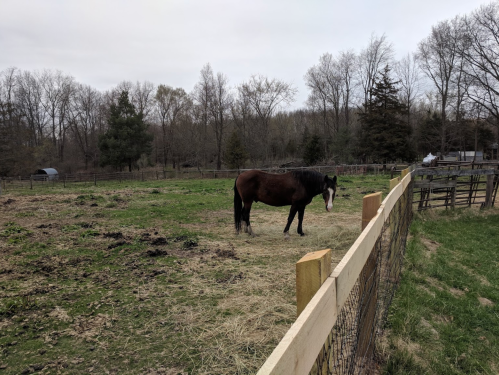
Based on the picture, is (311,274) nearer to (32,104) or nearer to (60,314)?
(60,314)

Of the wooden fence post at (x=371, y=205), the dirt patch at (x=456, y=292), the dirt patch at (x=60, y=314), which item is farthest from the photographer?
the dirt patch at (x=456, y=292)

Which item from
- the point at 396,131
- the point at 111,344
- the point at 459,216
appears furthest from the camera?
the point at 396,131

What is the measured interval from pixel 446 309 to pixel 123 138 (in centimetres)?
3454

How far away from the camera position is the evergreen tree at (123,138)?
108 ft

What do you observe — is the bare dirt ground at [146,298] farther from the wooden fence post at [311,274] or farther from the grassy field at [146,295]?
the wooden fence post at [311,274]

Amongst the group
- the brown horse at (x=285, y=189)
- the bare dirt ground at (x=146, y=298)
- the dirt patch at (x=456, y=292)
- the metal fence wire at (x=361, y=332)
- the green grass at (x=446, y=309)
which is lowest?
the dirt patch at (x=456, y=292)

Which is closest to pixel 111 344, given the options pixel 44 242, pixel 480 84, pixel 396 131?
pixel 44 242

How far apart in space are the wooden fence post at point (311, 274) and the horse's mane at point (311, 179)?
541 centimetres

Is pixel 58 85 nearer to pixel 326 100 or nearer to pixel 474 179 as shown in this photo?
pixel 326 100

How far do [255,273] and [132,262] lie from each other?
2.04 m

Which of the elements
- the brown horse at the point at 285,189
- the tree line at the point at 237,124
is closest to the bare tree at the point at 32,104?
the tree line at the point at 237,124

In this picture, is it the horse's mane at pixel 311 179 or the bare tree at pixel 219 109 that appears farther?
the bare tree at pixel 219 109

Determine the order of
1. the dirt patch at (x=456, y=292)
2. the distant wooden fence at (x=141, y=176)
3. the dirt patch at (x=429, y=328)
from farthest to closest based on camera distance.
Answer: the distant wooden fence at (x=141, y=176), the dirt patch at (x=456, y=292), the dirt patch at (x=429, y=328)

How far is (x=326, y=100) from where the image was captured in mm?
38625
